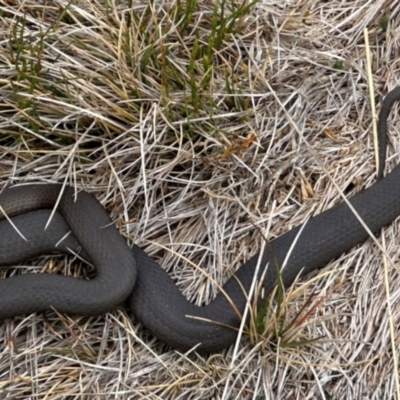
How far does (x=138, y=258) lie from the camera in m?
4.10

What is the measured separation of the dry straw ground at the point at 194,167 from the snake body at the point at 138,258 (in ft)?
0.27

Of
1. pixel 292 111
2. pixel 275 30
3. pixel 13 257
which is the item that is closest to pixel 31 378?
pixel 13 257

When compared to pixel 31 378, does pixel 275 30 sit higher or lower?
higher

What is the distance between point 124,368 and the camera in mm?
3857

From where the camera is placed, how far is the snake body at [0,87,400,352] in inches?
154

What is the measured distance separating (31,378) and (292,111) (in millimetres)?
2102

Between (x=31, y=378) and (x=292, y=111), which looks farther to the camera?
(x=292, y=111)

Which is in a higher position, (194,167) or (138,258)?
(194,167)

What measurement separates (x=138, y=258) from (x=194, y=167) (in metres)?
0.61

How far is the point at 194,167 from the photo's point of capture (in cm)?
415

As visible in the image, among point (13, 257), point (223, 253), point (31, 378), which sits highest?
point (223, 253)

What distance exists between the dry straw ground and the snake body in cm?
8

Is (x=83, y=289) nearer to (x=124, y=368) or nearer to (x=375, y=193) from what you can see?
(x=124, y=368)

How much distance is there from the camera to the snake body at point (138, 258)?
12.8ft
